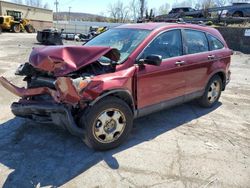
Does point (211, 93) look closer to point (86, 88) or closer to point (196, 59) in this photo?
point (196, 59)

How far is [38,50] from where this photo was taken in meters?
4.06

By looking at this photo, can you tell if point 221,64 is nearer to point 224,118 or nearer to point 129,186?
point 224,118

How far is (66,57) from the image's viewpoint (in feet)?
11.9

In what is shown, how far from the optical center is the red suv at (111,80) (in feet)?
11.8

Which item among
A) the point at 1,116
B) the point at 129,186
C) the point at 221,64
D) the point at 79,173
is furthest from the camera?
the point at 221,64

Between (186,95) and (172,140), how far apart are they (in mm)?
1141

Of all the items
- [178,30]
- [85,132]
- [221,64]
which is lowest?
[85,132]

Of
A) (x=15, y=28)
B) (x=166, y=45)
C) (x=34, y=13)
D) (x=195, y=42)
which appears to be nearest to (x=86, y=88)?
(x=166, y=45)

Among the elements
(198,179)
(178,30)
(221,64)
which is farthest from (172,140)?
(221,64)

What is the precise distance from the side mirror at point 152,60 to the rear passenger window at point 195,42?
1.27 meters

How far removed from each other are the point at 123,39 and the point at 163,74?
87 cm

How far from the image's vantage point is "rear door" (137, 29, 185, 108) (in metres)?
4.30

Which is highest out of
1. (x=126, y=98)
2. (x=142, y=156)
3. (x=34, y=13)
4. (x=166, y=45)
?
(x=34, y=13)

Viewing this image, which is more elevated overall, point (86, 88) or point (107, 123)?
point (86, 88)
